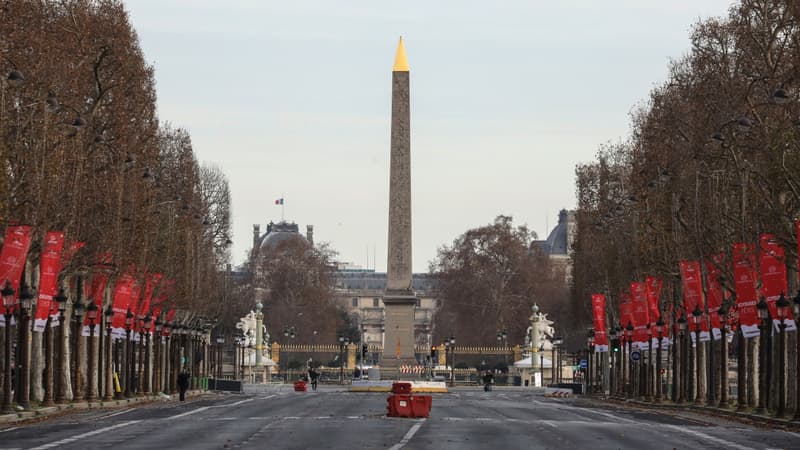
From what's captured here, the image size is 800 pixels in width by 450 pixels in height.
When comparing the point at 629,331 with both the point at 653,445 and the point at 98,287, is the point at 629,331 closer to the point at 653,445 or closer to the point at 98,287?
the point at 98,287

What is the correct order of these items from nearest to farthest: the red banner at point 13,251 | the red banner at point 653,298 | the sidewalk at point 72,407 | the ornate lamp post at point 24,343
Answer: the red banner at point 13,251
the sidewalk at point 72,407
the ornate lamp post at point 24,343
the red banner at point 653,298

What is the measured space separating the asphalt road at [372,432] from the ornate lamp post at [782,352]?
1.58m

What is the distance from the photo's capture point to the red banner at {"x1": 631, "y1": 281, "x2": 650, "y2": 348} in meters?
74.2

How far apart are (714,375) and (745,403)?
739 cm

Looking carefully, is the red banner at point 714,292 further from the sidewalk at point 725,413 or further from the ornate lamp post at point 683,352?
the ornate lamp post at point 683,352

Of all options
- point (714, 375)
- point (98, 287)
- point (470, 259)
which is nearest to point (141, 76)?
point (98, 287)

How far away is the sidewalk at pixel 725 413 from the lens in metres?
47.2

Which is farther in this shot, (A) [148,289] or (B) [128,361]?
(A) [148,289]

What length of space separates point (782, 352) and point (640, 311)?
23516 mm

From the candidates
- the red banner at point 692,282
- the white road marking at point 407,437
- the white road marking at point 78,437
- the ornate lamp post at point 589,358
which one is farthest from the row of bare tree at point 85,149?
the ornate lamp post at point 589,358

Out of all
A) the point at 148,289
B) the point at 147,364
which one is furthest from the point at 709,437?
the point at 147,364

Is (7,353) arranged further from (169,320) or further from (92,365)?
(169,320)

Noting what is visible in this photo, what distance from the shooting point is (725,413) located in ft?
185

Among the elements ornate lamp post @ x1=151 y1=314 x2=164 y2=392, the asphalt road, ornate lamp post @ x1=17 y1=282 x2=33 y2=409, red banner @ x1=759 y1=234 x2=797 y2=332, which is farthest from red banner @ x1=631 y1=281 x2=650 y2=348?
ornate lamp post @ x1=17 y1=282 x2=33 y2=409
